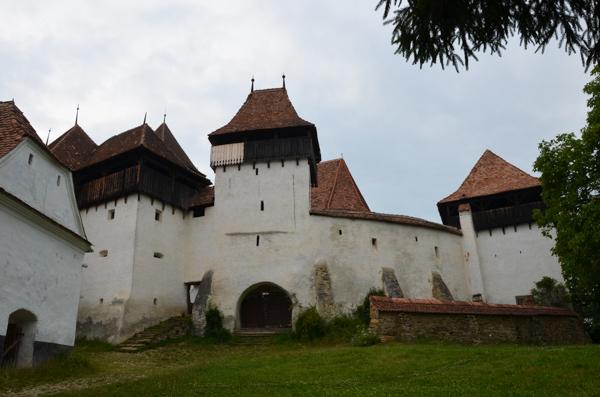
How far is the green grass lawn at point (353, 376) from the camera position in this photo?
7484 mm

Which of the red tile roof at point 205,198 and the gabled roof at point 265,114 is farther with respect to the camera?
the gabled roof at point 265,114

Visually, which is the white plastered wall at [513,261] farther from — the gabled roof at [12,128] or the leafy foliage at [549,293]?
the gabled roof at [12,128]

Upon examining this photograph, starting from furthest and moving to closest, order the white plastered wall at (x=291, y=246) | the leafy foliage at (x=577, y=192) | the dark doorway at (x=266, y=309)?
the dark doorway at (x=266, y=309), the white plastered wall at (x=291, y=246), the leafy foliage at (x=577, y=192)

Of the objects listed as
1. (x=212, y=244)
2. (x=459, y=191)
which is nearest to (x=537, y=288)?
(x=459, y=191)

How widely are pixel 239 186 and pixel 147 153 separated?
4051 millimetres

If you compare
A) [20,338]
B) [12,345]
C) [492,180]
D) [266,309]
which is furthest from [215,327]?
[492,180]

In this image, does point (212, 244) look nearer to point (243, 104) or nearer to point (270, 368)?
point (243, 104)

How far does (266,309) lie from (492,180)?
12.8 meters

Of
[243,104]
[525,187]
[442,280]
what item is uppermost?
[243,104]

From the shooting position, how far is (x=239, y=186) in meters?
21.2

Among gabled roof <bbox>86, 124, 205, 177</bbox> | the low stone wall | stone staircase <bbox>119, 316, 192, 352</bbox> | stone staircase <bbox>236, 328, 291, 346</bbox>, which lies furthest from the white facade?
gabled roof <bbox>86, 124, 205, 177</bbox>

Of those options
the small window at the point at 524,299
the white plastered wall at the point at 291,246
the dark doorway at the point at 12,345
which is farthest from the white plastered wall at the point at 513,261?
the dark doorway at the point at 12,345

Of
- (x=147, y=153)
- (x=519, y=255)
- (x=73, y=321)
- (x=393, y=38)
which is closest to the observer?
(x=393, y=38)

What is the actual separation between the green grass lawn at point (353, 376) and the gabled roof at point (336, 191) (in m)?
13.7
